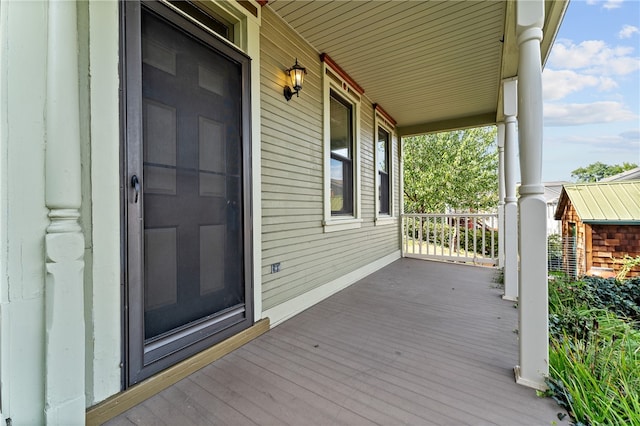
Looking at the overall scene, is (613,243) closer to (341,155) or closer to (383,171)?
(383,171)

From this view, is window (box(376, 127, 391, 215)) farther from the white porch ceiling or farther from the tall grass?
the tall grass

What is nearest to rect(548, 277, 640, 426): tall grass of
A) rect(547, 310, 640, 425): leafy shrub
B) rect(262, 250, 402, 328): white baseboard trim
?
rect(547, 310, 640, 425): leafy shrub

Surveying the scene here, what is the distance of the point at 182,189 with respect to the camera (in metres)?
1.79

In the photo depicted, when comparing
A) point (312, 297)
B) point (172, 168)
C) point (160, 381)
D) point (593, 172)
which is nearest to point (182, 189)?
point (172, 168)

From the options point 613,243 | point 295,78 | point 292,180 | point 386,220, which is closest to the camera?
point 295,78

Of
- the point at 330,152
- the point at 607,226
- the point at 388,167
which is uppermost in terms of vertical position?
the point at 388,167

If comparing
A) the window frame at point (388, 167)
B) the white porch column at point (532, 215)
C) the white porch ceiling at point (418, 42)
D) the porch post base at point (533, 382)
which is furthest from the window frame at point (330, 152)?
the porch post base at point (533, 382)

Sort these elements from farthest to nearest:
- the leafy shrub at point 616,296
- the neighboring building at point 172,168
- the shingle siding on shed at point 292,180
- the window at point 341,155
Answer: the window at point 341,155 < the leafy shrub at point 616,296 < the shingle siding on shed at point 292,180 < the neighboring building at point 172,168

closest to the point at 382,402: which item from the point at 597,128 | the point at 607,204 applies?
the point at 607,204

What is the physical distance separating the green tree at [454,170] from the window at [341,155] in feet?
25.9

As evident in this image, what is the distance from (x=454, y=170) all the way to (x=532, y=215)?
10.9 m

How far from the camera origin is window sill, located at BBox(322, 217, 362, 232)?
3471 mm

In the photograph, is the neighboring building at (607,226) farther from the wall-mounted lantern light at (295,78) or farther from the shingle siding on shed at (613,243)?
the wall-mounted lantern light at (295,78)

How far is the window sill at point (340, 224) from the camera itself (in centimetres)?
347
